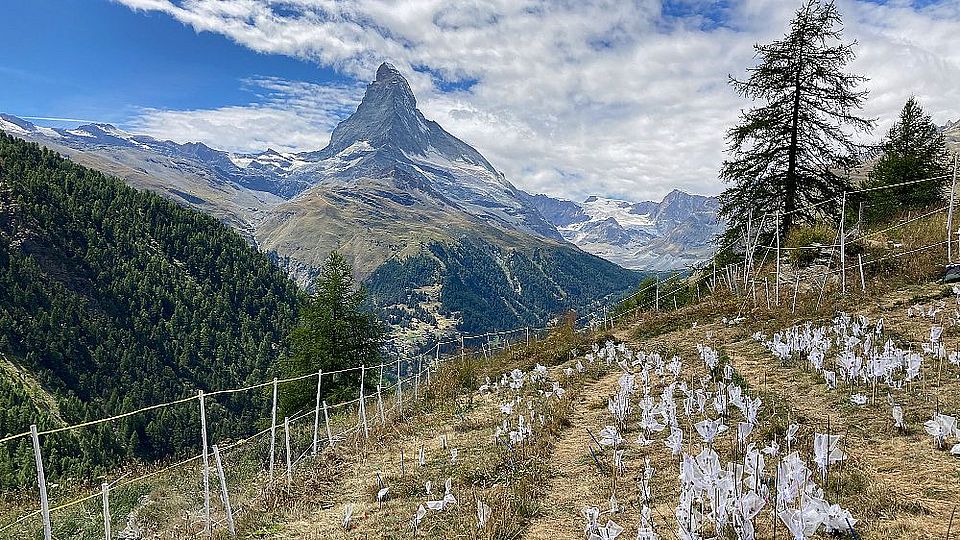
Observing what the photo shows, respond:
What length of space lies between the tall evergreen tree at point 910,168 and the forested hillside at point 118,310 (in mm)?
88212

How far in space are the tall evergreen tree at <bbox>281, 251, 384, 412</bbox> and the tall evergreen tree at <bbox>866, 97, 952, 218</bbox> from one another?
3042cm

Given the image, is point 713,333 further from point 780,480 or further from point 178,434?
point 178,434

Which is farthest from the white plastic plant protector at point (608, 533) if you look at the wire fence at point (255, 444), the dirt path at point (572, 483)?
the wire fence at point (255, 444)

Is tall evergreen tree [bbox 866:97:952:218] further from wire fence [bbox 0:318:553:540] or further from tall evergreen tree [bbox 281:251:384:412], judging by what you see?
tall evergreen tree [bbox 281:251:384:412]

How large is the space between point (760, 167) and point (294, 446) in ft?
73.4

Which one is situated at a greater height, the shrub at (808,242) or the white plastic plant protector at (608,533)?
the shrub at (808,242)

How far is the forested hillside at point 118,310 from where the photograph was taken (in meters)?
98.3

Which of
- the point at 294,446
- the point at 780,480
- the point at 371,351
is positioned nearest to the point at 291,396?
the point at 371,351

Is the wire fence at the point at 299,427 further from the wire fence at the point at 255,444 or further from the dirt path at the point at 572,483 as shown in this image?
the dirt path at the point at 572,483

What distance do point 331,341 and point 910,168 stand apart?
3586 centimetres

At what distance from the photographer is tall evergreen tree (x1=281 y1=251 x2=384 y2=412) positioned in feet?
116

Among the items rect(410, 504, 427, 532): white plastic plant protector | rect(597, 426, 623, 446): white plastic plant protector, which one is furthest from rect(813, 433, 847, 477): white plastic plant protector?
rect(410, 504, 427, 532): white plastic plant protector

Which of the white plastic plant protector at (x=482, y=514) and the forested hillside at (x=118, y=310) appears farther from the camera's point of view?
the forested hillside at (x=118, y=310)

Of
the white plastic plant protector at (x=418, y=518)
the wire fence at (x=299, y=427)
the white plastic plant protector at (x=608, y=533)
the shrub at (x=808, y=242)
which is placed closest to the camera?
the white plastic plant protector at (x=608, y=533)
